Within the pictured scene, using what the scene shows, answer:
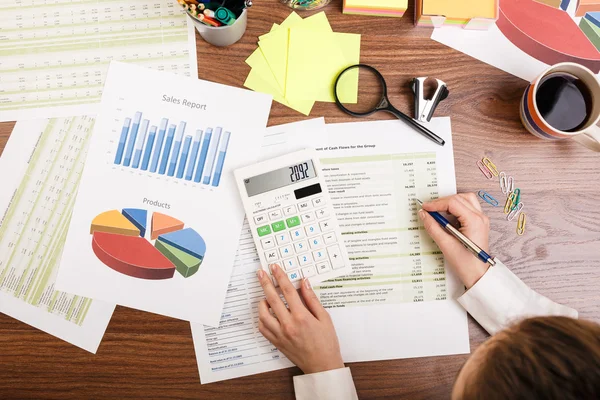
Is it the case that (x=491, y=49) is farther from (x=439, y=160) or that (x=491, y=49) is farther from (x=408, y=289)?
(x=408, y=289)

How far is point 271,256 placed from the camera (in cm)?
76

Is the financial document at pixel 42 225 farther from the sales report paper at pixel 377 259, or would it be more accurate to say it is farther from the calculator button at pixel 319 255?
the calculator button at pixel 319 255

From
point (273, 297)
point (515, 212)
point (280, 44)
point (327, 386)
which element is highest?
point (280, 44)

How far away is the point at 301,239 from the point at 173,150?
0.95 ft

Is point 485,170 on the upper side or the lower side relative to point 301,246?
upper

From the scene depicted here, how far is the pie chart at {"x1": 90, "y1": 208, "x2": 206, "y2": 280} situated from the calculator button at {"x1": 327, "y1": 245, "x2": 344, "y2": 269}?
0.23 metres

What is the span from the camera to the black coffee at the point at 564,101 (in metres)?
0.73

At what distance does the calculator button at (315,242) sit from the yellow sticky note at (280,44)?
285 mm

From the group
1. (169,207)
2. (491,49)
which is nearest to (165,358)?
(169,207)

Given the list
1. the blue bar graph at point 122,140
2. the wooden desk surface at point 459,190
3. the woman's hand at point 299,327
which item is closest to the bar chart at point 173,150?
the blue bar graph at point 122,140

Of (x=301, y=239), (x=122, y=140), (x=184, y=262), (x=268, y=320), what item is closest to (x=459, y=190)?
(x=301, y=239)

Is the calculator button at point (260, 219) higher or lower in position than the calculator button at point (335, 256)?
higher

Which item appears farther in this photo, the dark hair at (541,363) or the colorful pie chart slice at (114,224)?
the colorful pie chart slice at (114,224)

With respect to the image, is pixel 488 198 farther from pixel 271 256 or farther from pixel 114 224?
pixel 114 224
